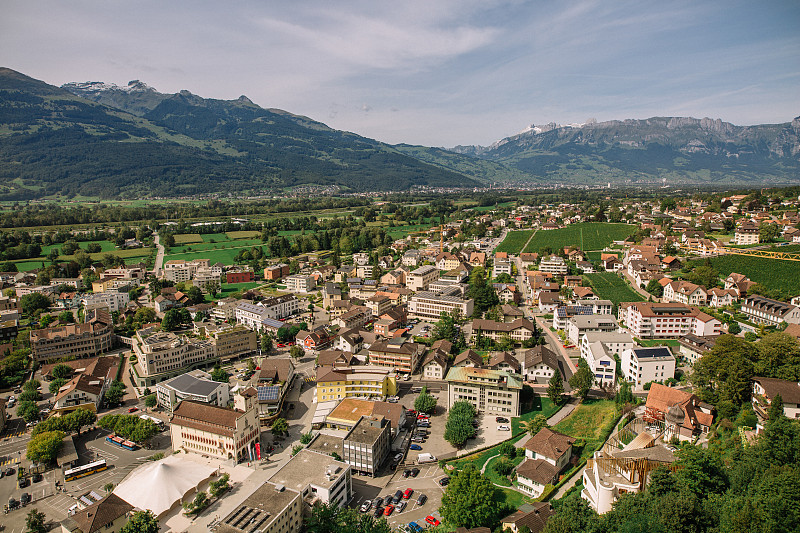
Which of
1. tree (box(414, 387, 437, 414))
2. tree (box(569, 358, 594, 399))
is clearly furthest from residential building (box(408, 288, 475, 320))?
tree (box(414, 387, 437, 414))

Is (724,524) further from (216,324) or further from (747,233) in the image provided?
(747,233)

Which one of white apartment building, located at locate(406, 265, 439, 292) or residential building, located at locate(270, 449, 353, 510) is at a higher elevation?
white apartment building, located at locate(406, 265, 439, 292)

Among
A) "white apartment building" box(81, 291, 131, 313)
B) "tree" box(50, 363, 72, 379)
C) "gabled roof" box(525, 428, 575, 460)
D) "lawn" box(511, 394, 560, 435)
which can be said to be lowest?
"lawn" box(511, 394, 560, 435)

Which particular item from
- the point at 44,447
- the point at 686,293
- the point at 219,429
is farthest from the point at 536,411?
the point at 44,447

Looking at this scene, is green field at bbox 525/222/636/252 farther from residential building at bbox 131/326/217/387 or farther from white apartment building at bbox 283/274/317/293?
residential building at bbox 131/326/217/387

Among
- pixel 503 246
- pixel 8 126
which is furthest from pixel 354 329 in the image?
pixel 8 126

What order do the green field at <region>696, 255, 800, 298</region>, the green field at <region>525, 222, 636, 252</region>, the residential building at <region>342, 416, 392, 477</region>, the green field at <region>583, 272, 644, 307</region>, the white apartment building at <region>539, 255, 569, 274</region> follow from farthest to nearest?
the green field at <region>525, 222, 636, 252</region>, the white apartment building at <region>539, 255, 569, 274</region>, the green field at <region>583, 272, 644, 307</region>, the green field at <region>696, 255, 800, 298</region>, the residential building at <region>342, 416, 392, 477</region>
